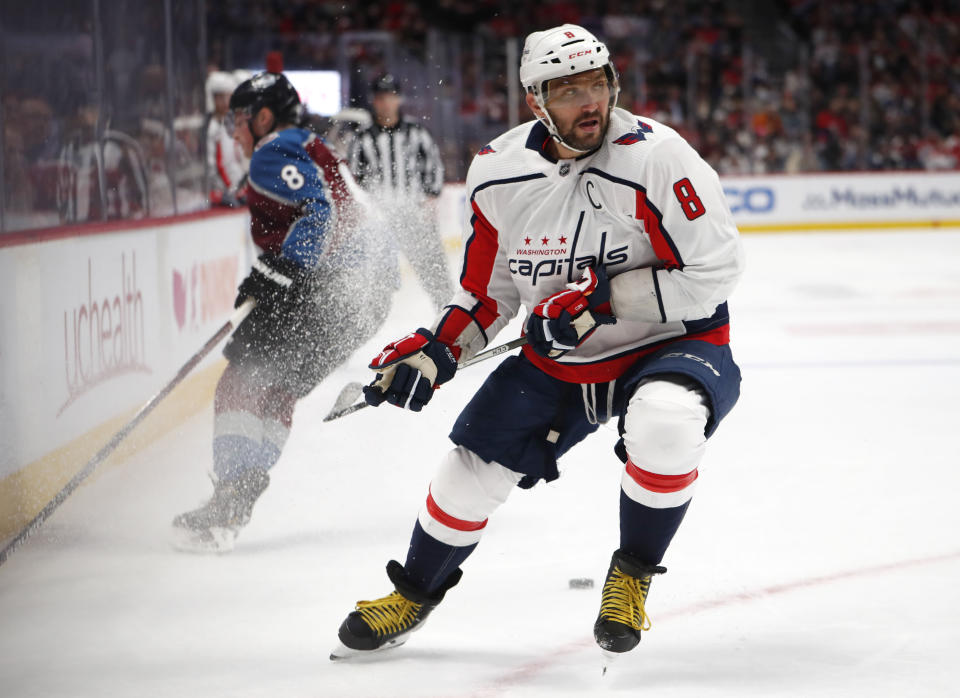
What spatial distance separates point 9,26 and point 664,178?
1.81 meters

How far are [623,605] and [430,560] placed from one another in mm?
338

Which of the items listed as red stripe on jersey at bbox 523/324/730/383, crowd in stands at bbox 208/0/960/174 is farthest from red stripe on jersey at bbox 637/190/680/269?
crowd in stands at bbox 208/0/960/174

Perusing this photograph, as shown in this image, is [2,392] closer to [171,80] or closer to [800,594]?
[800,594]

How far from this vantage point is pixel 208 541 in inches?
105

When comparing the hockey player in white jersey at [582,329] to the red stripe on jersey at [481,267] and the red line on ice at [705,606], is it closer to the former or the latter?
the red stripe on jersey at [481,267]

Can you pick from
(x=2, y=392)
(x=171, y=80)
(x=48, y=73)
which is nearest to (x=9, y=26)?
(x=48, y=73)

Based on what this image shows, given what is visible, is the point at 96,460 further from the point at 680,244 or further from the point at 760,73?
the point at 760,73

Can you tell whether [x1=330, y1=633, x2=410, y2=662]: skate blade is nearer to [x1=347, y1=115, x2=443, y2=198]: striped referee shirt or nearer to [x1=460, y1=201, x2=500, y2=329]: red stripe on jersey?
[x1=460, y1=201, x2=500, y2=329]: red stripe on jersey

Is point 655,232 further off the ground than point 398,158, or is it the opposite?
point 655,232

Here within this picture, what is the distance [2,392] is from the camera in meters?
2.55

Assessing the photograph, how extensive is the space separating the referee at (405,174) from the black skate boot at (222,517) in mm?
1885

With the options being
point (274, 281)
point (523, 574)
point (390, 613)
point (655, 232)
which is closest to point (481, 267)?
point (655, 232)

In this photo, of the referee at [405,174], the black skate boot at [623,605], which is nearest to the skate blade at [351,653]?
the black skate boot at [623,605]

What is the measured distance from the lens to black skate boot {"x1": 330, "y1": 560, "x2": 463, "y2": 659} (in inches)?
76.9
